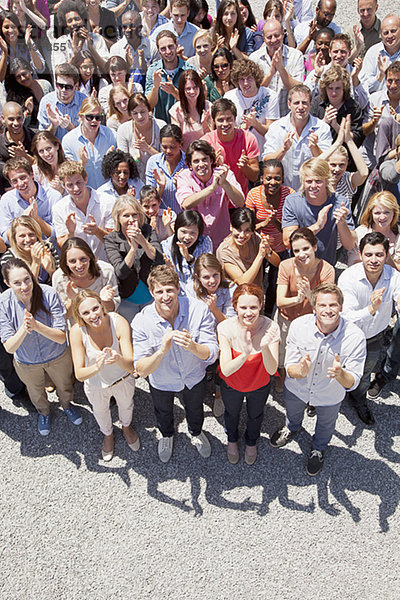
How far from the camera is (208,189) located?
530 centimetres

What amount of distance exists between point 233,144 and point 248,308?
2636 mm

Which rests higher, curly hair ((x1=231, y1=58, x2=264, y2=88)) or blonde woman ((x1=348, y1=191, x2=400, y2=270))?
curly hair ((x1=231, y1=58, x2=264, y2=88))

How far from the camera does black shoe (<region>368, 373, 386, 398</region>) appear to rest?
5559 millimetres

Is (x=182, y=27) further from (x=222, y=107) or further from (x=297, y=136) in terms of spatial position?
(x=297, y=136)

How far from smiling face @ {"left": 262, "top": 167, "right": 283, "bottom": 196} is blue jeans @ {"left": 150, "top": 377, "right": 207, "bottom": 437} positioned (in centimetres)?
218

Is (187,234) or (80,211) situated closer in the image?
(187,234)

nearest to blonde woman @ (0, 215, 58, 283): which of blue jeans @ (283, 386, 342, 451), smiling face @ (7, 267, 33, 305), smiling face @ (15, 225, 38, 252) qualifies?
smiling face @ (15, 225, 38, 252)

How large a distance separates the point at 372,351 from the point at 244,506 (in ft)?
6.38

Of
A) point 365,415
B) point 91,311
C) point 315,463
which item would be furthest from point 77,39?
point 315,463

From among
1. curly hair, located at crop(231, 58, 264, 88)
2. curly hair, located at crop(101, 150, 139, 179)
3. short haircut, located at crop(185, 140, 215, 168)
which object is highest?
curly hair, located at crop(231, 58, 264, 88)

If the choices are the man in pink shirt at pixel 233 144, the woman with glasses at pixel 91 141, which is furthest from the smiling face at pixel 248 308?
the woman with glasses at pixel 91 141

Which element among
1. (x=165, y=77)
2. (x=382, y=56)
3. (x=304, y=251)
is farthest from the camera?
(x=382, y=56)

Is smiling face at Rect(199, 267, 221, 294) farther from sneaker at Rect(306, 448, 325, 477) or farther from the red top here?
sneaker at Rect(306, 448, 325, 477)

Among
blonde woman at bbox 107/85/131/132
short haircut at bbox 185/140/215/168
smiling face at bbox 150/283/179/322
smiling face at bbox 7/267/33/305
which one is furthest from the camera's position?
blonde woman at bbox 107/85/131/132
